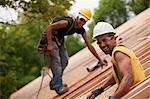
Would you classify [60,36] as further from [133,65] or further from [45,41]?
[133,65]

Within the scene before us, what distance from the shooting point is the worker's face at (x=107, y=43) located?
423cm

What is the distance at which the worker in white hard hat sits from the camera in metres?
4.13

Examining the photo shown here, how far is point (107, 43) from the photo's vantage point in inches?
166

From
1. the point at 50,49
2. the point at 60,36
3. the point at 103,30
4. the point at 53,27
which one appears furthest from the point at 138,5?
the point at 103,30

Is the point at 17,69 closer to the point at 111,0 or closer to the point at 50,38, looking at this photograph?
the point at 111,0

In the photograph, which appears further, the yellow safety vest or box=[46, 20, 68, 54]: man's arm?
box=[46, 20, 68, 54]: man's arm

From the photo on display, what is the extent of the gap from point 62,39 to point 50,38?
0.48 meters

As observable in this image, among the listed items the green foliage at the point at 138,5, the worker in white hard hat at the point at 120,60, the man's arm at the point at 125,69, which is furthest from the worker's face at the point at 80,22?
the green foliage at the point at 138,5

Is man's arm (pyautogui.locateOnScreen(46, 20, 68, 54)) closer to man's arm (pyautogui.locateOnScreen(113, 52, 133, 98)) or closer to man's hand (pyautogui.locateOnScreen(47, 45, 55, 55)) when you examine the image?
man's hand (pyautogui.locateOnScreen(47, 45, 55, 55))

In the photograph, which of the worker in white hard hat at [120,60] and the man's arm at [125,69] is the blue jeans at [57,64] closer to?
the worker in white hard hat at [120,60]

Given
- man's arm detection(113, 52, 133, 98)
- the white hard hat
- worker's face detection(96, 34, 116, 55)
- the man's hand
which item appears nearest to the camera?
man's arm detection(113, 52, 133, 98)

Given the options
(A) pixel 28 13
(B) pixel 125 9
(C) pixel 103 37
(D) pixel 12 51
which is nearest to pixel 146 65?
(C) pixel 103 37

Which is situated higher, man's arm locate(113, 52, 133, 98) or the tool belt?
man's arm locate(113, 52, 133, 98)

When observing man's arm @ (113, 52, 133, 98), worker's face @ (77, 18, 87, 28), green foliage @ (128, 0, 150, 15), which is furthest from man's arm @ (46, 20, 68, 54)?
green foliage @ (128, 0, 150, 15)
